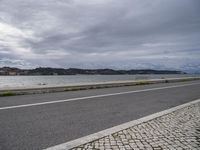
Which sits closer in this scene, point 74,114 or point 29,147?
point 29,147

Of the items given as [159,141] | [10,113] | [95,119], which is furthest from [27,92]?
[159,141]

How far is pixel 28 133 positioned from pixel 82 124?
1562 millimetres

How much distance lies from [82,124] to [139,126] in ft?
5.15

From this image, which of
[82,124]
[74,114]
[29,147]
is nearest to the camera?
[29,147]

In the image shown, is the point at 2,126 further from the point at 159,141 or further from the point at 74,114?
the point at 159,141

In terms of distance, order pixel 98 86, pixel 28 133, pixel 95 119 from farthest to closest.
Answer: pixel 98 86 < pixel 95 119 < pixel 28 133

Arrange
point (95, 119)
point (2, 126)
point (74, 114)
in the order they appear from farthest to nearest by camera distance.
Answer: point (74, 114) → point (95, 119) → point (2, 126)

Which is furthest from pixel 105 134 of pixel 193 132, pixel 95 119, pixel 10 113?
pixel 10 113

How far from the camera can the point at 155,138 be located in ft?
16.1

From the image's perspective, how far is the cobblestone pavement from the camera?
441cm

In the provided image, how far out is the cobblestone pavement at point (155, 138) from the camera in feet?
14.5

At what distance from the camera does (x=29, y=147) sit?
14.2 feet

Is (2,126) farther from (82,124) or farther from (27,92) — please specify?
(27,92)

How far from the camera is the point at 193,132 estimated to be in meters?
5.36
